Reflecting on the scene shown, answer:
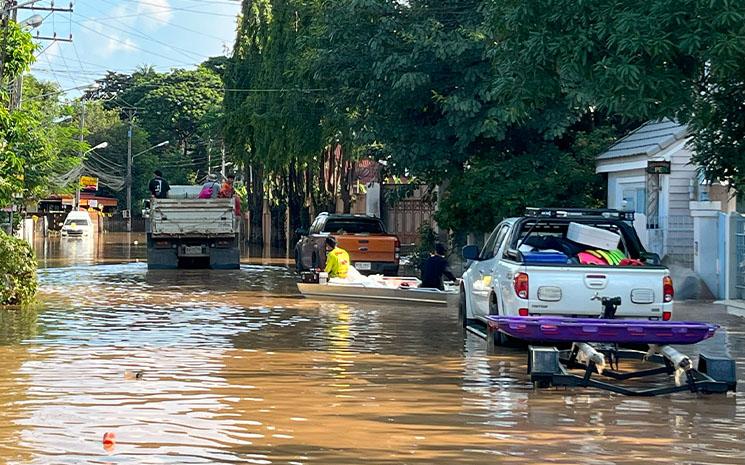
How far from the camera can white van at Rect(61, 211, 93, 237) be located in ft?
278

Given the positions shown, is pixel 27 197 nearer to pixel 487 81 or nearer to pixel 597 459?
pixel 487 81

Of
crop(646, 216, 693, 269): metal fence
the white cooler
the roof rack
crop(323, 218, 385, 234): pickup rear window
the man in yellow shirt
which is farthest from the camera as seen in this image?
crop(323, 218, 385, 234): pickup rear window

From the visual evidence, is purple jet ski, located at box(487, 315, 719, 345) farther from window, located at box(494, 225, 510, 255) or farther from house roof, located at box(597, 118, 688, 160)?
house roof, located at box(597, 118, 688, 160)

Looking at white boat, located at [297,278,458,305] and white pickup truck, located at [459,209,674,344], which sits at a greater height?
white pickup truck, located at [459,209,674,344]

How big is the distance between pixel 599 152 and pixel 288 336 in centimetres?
1538

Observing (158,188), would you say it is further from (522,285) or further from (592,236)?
(522,285)

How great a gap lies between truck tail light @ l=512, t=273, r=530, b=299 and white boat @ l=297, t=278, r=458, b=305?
9.21 meters

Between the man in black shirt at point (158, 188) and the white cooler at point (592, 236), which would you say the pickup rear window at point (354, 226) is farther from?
the white cooler at point (592, 236)

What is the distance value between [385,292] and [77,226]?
6301 centimetres

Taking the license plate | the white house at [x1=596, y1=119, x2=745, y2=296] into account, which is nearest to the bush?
the white house at [x1=596, y1=119, x2=745, y2=296]

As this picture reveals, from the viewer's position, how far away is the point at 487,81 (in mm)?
31094

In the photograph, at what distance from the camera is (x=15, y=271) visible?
2355cm

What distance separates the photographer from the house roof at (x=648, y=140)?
93.7 ft

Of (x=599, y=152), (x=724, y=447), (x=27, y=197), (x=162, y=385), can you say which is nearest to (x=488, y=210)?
(x=599, y=152)
